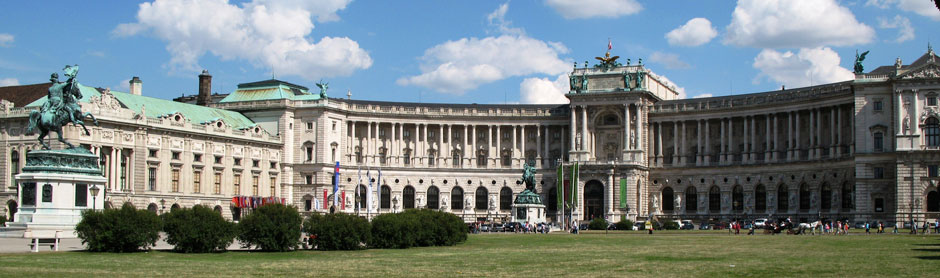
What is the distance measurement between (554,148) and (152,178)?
53.9 meters

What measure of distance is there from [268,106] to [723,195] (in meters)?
56.1

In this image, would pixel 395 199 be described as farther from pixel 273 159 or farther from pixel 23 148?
pixel 23 148

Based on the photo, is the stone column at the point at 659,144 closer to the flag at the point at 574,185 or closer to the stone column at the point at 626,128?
the stone column at the point at 626,128

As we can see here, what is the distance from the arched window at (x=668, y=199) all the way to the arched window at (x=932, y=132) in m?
35.4

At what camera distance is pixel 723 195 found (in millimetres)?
133375

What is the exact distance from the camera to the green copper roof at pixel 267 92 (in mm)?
137500

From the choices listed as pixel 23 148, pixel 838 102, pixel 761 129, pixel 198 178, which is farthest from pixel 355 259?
pixel 761 129

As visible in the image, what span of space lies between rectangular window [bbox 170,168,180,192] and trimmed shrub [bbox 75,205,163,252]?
6614 cm

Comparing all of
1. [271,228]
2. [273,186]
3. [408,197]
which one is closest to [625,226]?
[408,197]

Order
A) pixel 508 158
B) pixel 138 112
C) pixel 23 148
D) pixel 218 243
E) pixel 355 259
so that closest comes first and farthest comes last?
pixel 355 259 → pixel 218 243 → pixel 23 148 → pixel 138 112 → pixel 508 158

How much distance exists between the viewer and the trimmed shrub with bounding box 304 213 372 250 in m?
53.8

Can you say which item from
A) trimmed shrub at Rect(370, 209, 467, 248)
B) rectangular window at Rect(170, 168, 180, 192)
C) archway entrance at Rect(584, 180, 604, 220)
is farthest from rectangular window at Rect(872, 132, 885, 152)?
rectangular window at Rect(170, 168, 180, 192)

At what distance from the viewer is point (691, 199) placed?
137500mm

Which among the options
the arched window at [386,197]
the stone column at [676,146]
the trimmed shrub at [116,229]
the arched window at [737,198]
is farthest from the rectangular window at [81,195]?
the stone column at [676,146]
